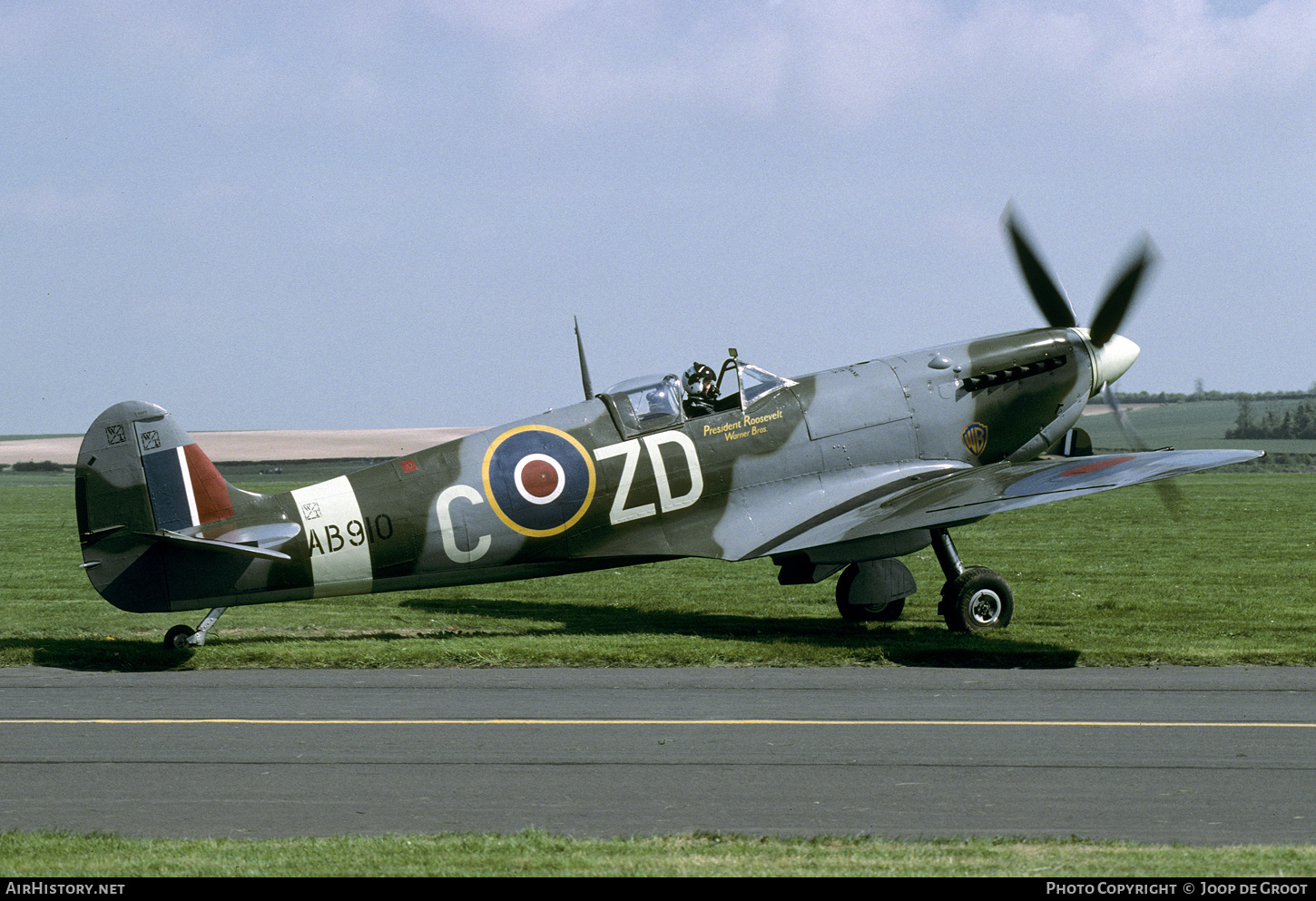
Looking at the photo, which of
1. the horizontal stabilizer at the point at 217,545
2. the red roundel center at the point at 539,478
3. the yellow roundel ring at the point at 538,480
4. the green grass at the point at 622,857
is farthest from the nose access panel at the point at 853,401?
the green grass at the point at 622,857

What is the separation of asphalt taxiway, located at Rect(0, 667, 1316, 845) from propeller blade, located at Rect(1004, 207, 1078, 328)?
6250 mm

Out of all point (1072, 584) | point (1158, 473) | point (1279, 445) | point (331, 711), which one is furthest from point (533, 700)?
point (1279, 445)

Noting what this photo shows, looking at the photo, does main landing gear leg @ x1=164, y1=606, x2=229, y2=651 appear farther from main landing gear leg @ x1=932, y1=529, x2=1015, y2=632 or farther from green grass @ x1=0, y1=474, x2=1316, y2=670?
main landing gear leg @ x1=932, y1=529, x2=1015, y2=632

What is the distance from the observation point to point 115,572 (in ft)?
38.2

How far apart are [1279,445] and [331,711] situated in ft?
218

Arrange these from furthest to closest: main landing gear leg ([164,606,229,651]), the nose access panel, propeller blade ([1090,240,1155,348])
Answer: propeller blade ([1090,240,1155,348]), the nose access panel, main landing gear leg ([164,606,229,651])

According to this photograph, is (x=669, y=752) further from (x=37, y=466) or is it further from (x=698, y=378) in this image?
(x=37, y=466)

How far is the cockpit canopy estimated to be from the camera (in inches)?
527

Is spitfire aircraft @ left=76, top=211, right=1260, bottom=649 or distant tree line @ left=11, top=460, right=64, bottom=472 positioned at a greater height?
distant tree line @ left=11, top=460, right=64, bottom=472

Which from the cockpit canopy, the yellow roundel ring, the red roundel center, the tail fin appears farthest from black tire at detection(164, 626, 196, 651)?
the cockpit canopy

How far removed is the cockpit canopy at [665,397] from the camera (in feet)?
43.9

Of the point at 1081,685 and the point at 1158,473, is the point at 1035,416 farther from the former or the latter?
the point at 1081,685

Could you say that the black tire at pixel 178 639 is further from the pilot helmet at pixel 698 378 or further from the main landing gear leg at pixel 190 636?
the pilot helmet at pixel 698 378

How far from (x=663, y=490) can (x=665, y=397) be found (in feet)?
3.42
